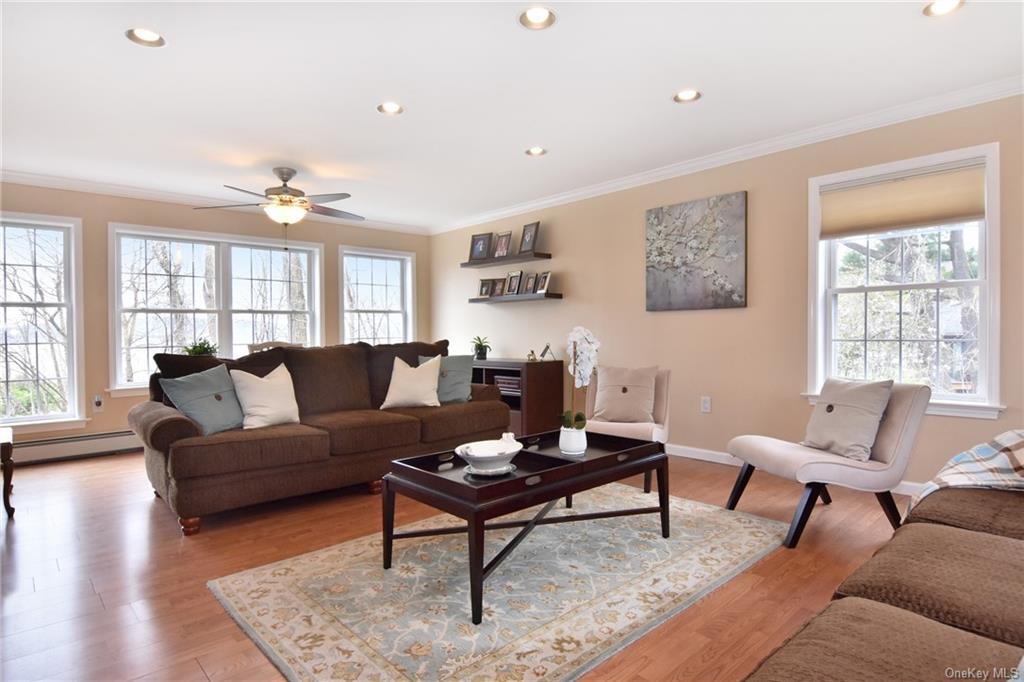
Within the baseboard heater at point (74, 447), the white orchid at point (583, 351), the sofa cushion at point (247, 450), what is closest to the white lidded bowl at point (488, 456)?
the white orchid at point (583, 351)

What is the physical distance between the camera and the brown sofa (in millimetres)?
3041

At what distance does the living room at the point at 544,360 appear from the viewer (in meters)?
1.95

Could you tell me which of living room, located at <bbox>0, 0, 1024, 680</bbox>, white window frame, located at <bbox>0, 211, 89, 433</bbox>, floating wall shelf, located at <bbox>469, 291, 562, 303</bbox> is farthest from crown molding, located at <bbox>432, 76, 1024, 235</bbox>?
white window frame, located at <bbox>0, 211, 89, 433</bbox>

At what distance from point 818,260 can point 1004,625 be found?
10.6 ft

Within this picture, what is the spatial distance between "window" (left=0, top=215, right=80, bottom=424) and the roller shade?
20.7 feet

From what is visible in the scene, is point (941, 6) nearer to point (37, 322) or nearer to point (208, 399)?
point (208, 399)

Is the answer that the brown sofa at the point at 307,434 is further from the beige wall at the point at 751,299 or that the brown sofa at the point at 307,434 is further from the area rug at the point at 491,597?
the beige wall at the point at 751,299

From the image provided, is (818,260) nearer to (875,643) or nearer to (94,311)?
(875,643)

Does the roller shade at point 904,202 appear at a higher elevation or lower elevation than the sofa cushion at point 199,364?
higher

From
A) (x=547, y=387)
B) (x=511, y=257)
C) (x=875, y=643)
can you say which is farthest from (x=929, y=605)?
(x=511, y=257)

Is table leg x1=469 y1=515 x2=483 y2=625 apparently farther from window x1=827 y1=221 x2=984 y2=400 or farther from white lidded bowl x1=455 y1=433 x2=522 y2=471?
window x1=827 y1=221 x2=984 y2=400

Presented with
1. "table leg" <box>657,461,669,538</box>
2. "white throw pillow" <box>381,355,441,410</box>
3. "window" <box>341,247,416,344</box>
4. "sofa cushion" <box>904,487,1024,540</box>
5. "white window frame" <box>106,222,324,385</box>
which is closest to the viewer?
"sofa cushion" <box>904,487,1024,540</box>

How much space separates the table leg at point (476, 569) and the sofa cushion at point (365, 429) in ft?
5.99

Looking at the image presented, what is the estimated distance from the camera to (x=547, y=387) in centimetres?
552
